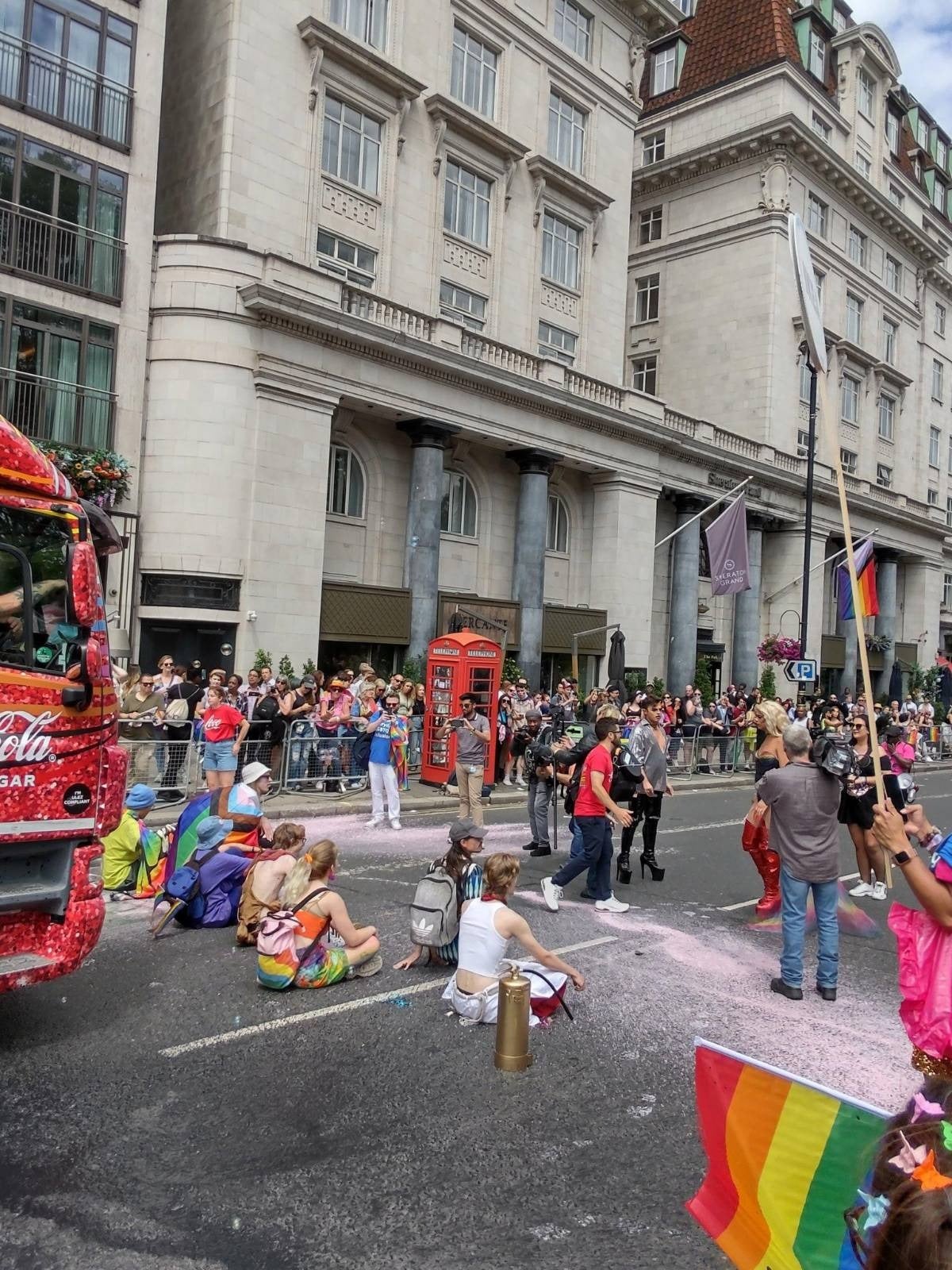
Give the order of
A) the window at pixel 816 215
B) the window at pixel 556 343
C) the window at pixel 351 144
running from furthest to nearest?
the window at pixel 816 215, the window at pixel 556 343, the window at pixel 351 144

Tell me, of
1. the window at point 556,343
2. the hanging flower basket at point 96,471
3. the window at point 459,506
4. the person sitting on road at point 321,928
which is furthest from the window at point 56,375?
the person sitting on road at point 321,928

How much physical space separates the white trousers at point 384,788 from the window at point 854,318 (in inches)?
1479

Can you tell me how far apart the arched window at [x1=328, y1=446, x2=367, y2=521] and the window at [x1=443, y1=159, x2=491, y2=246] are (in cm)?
705

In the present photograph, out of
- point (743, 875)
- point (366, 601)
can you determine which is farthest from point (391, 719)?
point (366, 601)

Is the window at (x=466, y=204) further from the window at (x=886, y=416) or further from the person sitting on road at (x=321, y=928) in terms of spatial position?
the window at (x=886, y=416)

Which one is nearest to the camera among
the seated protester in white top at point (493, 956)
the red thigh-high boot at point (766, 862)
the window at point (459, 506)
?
the seated protester in white top at point (493, 956)

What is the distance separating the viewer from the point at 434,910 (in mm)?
6879

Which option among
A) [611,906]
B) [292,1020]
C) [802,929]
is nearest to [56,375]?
[611,906]

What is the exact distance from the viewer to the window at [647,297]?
134 ft

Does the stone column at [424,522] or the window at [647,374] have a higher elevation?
the window at [647,374]

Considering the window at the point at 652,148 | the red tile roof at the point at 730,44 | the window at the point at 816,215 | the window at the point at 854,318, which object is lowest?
the window at the point at 854,318

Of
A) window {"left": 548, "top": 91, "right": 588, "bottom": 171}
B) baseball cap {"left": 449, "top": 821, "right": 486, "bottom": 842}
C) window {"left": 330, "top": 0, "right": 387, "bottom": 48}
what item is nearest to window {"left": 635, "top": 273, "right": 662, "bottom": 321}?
window {"left": 548, "top": 91, "right": 588, "bottom": 171}

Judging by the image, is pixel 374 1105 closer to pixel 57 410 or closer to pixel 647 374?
pixel 57 410

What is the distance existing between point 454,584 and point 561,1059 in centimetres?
2112
